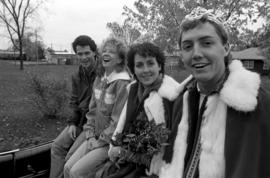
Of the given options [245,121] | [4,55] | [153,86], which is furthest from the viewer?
[4,55]

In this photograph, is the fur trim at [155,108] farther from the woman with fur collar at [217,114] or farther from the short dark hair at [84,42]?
the short dark hair at [84,42]

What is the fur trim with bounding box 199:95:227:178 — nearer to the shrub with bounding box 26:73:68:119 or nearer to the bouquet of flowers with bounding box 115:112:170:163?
the bouquet of flowers with bounding box 115:112:170:163

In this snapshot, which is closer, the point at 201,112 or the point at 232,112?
the point at 232,112

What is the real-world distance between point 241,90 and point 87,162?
6.30ft

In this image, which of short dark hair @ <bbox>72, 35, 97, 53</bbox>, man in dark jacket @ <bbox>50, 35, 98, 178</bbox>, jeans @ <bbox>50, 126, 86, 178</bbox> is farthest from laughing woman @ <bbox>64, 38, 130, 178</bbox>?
short dark hair @ <bbox>72, 35, 97, 53</bbox>

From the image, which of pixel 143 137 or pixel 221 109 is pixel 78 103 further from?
pixel 221 109

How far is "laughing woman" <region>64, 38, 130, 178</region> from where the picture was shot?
3053mm

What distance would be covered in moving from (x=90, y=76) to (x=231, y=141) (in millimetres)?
2634

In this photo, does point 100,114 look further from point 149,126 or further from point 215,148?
point 215,148

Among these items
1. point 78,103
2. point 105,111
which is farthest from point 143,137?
point 78,103

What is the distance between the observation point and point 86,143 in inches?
134

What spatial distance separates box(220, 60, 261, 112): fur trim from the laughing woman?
1550mm

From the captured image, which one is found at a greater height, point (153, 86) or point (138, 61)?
point (138, 61)

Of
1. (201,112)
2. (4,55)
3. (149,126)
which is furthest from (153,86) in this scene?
(4,55)
